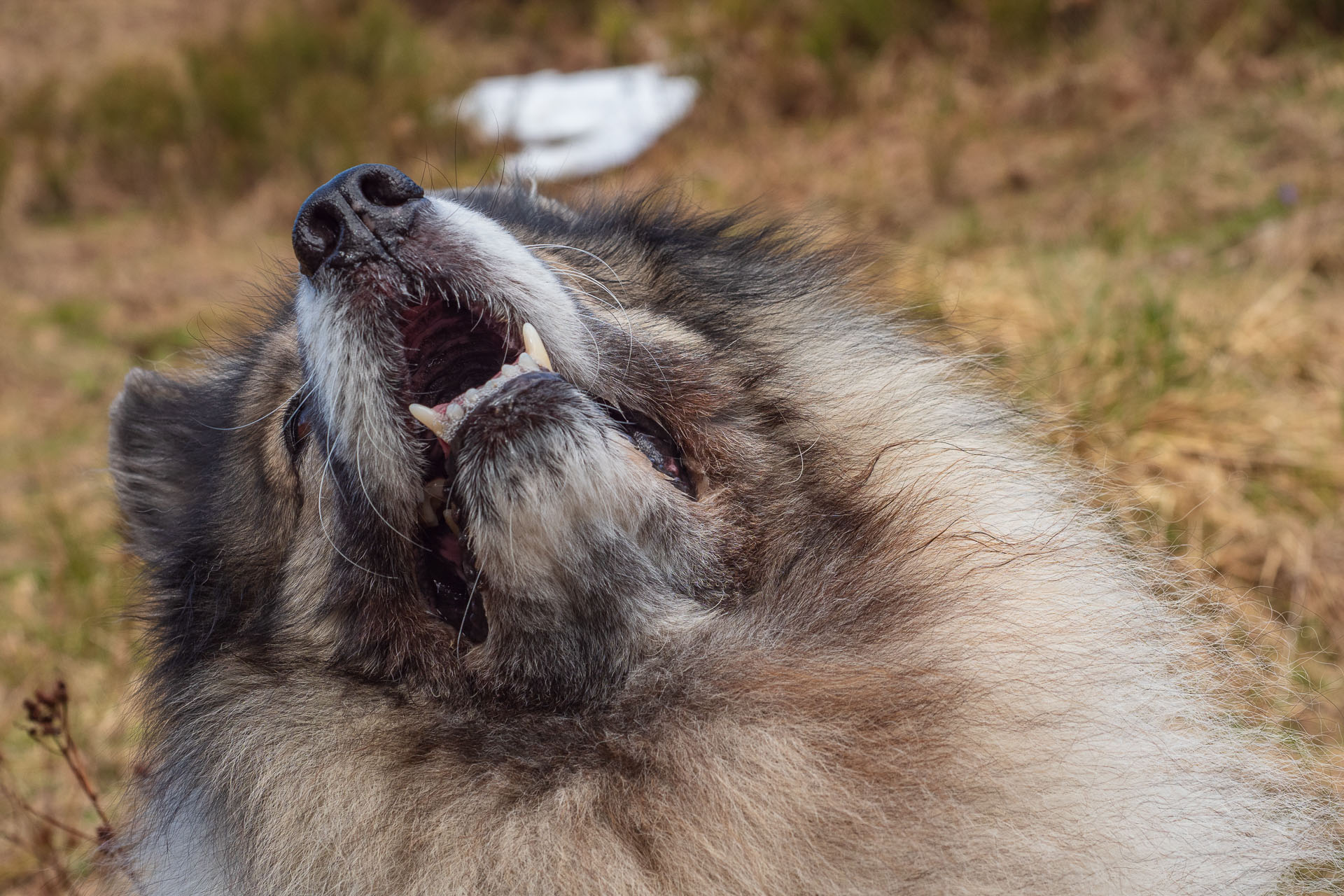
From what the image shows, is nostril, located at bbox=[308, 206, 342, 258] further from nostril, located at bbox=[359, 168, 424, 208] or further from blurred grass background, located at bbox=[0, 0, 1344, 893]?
blurred grass background, located at bbox=[0, 0, 1344, 893]

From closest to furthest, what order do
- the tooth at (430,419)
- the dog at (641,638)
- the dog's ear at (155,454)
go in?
the dog at (641,638)
the tooth at (430,419)
the dog's ear at (155,454)

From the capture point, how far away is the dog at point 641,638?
1939mm

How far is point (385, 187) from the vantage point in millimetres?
2168

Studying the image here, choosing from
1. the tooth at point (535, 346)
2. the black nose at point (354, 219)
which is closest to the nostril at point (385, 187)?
the black nose at point (354, 219)

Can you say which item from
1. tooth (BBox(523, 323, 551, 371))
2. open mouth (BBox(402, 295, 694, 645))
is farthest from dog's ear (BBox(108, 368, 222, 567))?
tooth (BBox(523, 323, 551, 371))

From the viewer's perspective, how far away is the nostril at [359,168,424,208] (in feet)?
7.06

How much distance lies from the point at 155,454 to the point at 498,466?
168 centimetres

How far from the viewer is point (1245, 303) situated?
5449 mm

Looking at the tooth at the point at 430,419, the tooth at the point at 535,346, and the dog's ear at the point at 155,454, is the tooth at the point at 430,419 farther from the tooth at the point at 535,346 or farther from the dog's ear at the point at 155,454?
the dog's ear at the point at 155,454

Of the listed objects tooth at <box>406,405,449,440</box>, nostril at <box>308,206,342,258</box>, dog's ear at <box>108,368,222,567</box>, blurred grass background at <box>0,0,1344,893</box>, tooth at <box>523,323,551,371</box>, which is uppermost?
nostril at <box>308,206,342,258</box>

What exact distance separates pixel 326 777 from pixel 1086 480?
83.4 inches

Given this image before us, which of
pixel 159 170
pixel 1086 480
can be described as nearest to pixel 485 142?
pixel 159 170

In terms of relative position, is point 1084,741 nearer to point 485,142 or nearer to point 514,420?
point 514,420

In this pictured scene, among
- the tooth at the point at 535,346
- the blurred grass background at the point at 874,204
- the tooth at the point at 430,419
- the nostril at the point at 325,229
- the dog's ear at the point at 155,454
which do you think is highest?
the nostril at the point at 325,229
